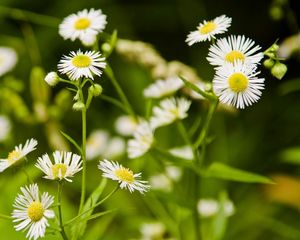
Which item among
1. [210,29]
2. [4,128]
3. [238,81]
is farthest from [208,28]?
[4,128]

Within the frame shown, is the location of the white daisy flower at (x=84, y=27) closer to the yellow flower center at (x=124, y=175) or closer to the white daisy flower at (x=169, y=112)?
the white daisy flower at (x=169, y=112)

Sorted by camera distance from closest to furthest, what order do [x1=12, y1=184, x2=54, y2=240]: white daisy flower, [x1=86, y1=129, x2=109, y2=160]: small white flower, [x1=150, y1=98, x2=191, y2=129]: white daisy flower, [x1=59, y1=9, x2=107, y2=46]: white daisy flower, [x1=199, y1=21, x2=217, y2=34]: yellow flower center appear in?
[x1=12, y1=184, x2=54, y2=240]: white daisy flower → [x1=199, y1=21, x2=217, y2=34]: yellow flower center → [x1=59, y1=9, x2=107, y2=46]: white daisy flower → [x1=150, y1=98, x2=191, y2=129]: white daisy flower → [x1=86, y1=129, x2=109, y2=160]: small white flower

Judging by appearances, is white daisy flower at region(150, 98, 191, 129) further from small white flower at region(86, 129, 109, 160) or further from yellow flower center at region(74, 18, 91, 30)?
small white flower at region(86, 129, 109, 160)

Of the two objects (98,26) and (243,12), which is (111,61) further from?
(98,26)

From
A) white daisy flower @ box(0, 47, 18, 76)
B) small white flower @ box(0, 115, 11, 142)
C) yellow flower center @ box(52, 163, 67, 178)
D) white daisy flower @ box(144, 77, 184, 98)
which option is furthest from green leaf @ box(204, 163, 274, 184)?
white daisy flower @ box(0, 47, 18, 76)

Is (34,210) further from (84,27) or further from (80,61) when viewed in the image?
(84,27)

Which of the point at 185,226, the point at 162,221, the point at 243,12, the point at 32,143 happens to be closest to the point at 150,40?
the point at 243,12
